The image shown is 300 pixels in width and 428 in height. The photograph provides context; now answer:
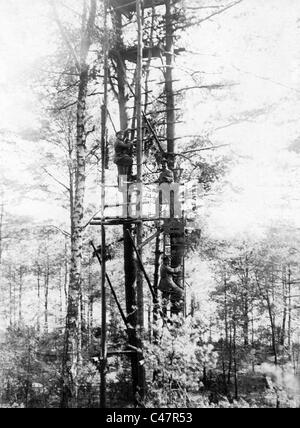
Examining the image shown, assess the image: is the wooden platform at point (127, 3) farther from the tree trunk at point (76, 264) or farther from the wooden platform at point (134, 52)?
the tree trunk at point (76, 264)

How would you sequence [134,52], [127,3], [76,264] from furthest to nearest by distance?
[127,3]
[134,52]
[76,264]

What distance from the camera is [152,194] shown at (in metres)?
Answer: 11.2

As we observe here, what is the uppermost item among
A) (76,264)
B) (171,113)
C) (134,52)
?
(134,52)

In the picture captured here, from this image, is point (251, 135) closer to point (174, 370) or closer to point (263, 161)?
point (263, 161)

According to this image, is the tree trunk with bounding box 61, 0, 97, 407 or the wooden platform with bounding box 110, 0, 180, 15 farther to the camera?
the wooden platform with bounding box 110, 0, 180, 15

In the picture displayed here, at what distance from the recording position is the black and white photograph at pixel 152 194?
674cm

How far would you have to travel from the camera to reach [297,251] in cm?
1719

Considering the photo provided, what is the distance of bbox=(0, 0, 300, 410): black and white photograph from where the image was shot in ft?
22.1

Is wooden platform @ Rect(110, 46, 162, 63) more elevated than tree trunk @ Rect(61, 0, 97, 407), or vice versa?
wooden platform @ Rect(110, 46, 162, 63)

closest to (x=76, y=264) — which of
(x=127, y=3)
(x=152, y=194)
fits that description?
(x=152, y=194)

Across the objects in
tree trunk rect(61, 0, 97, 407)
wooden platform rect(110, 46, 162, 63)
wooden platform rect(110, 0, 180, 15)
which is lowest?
tree trunk rect(61, 0, 97, 407)

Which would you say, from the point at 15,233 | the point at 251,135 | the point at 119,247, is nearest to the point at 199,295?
the point at 119,247

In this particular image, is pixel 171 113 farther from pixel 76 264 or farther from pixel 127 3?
pixel 76 264

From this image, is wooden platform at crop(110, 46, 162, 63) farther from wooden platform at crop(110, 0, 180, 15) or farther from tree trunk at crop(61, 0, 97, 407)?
tree trunk at crop(61, 0, 97, 407)
